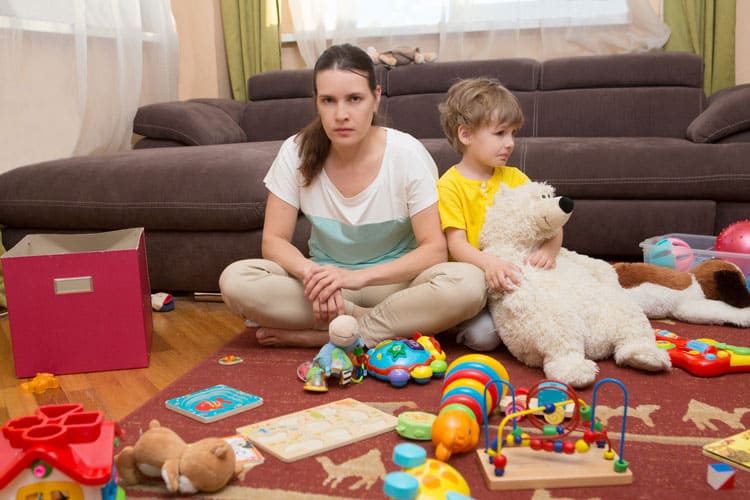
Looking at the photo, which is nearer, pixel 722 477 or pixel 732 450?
pixel 722 477

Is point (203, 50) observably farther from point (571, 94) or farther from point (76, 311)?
point (76, 311)

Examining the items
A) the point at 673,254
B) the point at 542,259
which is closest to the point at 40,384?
the point at 542,259

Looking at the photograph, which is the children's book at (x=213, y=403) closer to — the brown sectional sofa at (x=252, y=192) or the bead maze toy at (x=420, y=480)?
the bead maze toy at (x=420, y=480)

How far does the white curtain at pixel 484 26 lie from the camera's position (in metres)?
3.19

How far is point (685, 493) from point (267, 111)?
265 centimetres

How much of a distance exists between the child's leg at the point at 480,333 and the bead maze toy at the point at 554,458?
50cm

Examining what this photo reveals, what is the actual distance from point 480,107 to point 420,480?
99 cm

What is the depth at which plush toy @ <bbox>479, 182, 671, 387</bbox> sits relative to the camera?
1.40m

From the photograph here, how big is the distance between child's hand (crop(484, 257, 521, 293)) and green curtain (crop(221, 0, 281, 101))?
236 cm

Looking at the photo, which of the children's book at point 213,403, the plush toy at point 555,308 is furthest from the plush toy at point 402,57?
the children's book at point 213,403

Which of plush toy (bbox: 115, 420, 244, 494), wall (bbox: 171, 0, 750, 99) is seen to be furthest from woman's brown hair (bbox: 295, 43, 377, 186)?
wall (bbox: 171, 0, 750, 99)

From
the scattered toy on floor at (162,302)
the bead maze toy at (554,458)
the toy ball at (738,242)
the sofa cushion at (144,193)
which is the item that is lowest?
the scattered toy on floor at (162,302)

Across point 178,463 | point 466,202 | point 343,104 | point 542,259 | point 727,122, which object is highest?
point 343,104

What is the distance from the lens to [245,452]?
1.11 m
